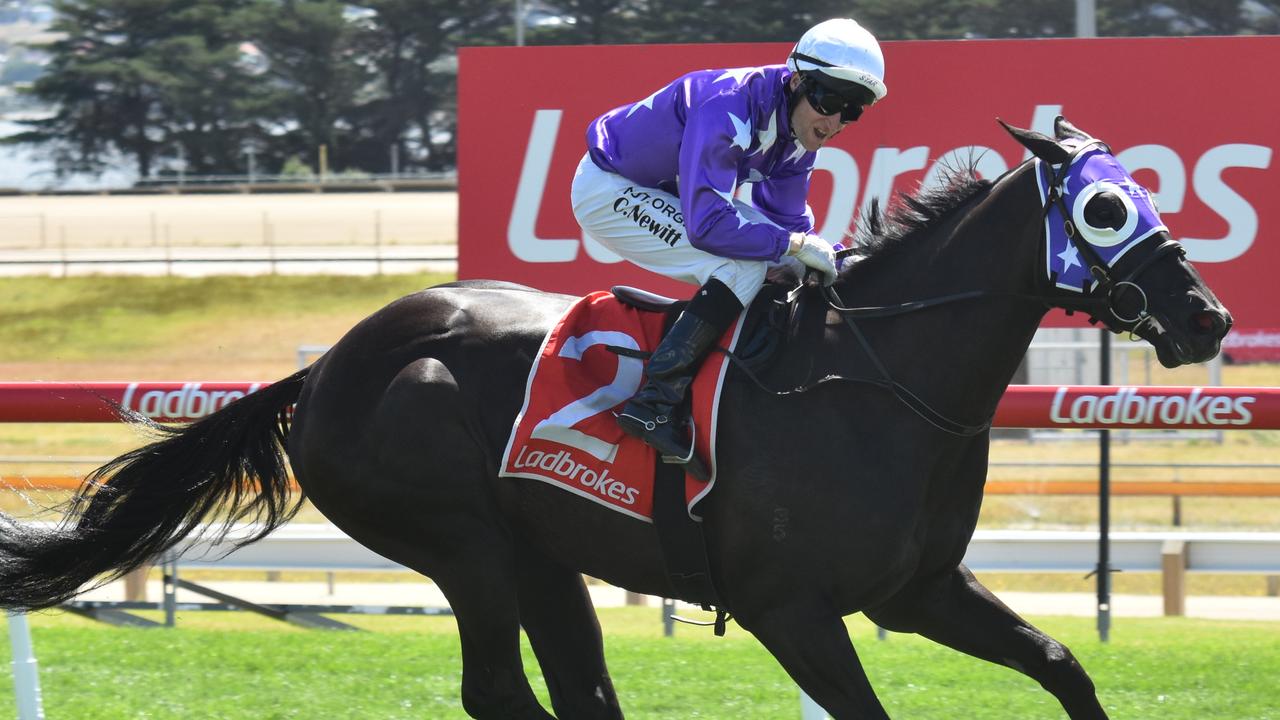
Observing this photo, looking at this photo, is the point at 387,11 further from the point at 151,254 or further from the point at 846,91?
the point at 846,91

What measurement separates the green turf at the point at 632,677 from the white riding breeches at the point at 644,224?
1.56 m

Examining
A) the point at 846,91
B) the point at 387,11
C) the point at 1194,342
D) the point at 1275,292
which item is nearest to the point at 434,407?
the point at 846,91

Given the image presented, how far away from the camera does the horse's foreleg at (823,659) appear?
3.28m

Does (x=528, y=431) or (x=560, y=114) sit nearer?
(x=528, y=431)

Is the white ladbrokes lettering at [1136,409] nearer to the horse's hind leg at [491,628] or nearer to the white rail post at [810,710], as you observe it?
the white rail post at [810,710]

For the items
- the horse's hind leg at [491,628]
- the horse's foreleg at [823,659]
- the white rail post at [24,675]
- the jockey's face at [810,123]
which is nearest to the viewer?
the horse's foreleg at [823,659]

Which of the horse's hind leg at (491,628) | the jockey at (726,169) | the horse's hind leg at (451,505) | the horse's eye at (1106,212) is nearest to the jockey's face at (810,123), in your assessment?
the jockey at (726,169)

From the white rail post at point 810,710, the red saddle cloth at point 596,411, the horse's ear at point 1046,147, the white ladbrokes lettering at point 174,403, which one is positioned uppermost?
the horse's ear at point 1046,147

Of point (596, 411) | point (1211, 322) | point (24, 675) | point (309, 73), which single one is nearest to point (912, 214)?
point (1211, 322)

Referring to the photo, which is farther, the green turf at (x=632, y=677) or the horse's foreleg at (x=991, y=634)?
the green turf at (x=632, y=677)

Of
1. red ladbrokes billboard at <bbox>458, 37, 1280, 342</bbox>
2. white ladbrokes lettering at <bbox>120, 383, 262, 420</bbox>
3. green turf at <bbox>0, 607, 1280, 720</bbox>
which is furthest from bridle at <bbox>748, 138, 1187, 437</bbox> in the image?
red ladbrokes billboard at <bbox>458, 37, 1280, 342</bbox>

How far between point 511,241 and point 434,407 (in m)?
3.28

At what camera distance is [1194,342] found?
3.13 meters

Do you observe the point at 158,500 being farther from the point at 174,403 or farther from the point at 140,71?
the point at 140,71
